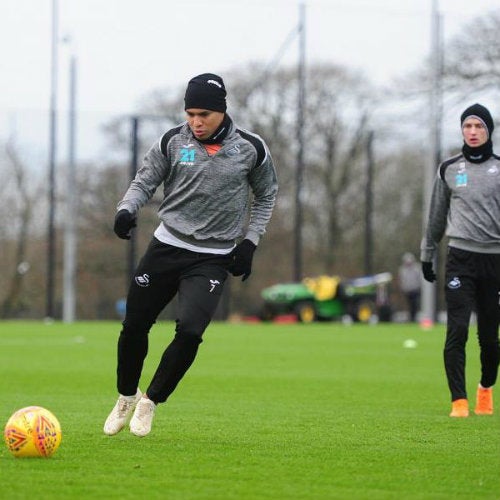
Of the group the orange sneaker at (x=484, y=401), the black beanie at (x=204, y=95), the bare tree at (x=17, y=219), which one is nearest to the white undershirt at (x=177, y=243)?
the black beanie at (x=204, y=95)

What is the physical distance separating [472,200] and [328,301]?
92.4 feet

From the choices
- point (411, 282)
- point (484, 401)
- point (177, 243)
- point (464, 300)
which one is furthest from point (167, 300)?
point (411, 282)

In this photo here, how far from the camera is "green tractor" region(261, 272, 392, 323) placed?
1468 inches

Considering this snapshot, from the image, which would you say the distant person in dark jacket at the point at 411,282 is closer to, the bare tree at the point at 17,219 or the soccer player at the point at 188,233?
the bare tree at the point at 17,219

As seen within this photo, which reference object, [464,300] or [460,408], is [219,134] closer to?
[464,300]

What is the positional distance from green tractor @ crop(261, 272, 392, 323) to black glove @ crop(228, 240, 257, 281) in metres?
29.2

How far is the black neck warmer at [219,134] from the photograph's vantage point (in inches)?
299

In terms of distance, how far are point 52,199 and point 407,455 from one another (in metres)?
30.4

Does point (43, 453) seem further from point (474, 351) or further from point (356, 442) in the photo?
point (474, 351)

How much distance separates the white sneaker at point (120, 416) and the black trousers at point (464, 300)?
279 centimetres

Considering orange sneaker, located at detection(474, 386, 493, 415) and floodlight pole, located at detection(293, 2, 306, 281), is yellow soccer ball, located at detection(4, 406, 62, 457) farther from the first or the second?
floodlight pole, located at detection(293, 2, 306, 281)

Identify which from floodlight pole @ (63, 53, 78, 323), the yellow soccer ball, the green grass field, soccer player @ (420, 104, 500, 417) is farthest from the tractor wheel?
the yellow soccer ball

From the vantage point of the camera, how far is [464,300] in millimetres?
9453

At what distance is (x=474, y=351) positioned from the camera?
18.7 m
